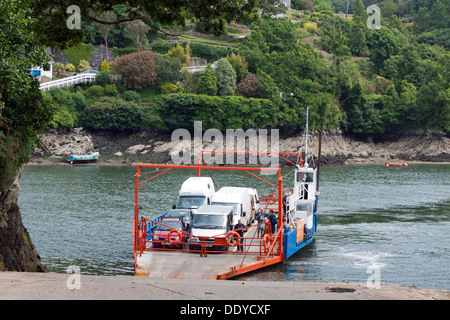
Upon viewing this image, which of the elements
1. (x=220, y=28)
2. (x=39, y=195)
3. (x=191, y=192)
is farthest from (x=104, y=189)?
(x=220, y=28)

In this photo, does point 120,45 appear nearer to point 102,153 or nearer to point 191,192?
point 102,153

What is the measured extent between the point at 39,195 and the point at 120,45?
2531 inches

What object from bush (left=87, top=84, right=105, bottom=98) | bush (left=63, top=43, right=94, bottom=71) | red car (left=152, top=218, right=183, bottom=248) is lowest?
red car (left=152, top=218, right=183, bottom=248)

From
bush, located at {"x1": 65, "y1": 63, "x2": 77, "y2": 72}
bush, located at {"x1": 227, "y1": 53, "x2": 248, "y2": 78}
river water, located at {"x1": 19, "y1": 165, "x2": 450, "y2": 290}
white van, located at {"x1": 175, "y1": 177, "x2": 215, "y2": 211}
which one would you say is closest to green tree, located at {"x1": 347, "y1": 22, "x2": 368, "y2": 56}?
bush, located at {"x1": 227, "y1": 53, "x2": 248, "y2": 78}

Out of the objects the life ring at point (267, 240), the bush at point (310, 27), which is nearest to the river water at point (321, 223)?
the life ring at point (267, 240)

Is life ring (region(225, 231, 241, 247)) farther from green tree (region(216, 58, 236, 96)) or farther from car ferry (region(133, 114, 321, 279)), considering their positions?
green tree (region(216, 58, 236, 96))

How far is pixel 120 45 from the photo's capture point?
117 metres

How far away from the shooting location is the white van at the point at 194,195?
119 feet

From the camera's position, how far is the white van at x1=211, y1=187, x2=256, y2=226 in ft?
112

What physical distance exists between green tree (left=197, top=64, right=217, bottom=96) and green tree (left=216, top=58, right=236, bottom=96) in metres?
1.53

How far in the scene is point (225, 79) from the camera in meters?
104

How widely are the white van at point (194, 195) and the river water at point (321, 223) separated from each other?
4.39 meters

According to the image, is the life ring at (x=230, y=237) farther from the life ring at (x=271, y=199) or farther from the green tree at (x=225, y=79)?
the green tree at (x=225, y=79)

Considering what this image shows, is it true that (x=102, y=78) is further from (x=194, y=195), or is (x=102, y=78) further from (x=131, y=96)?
(x=194, y=195)
